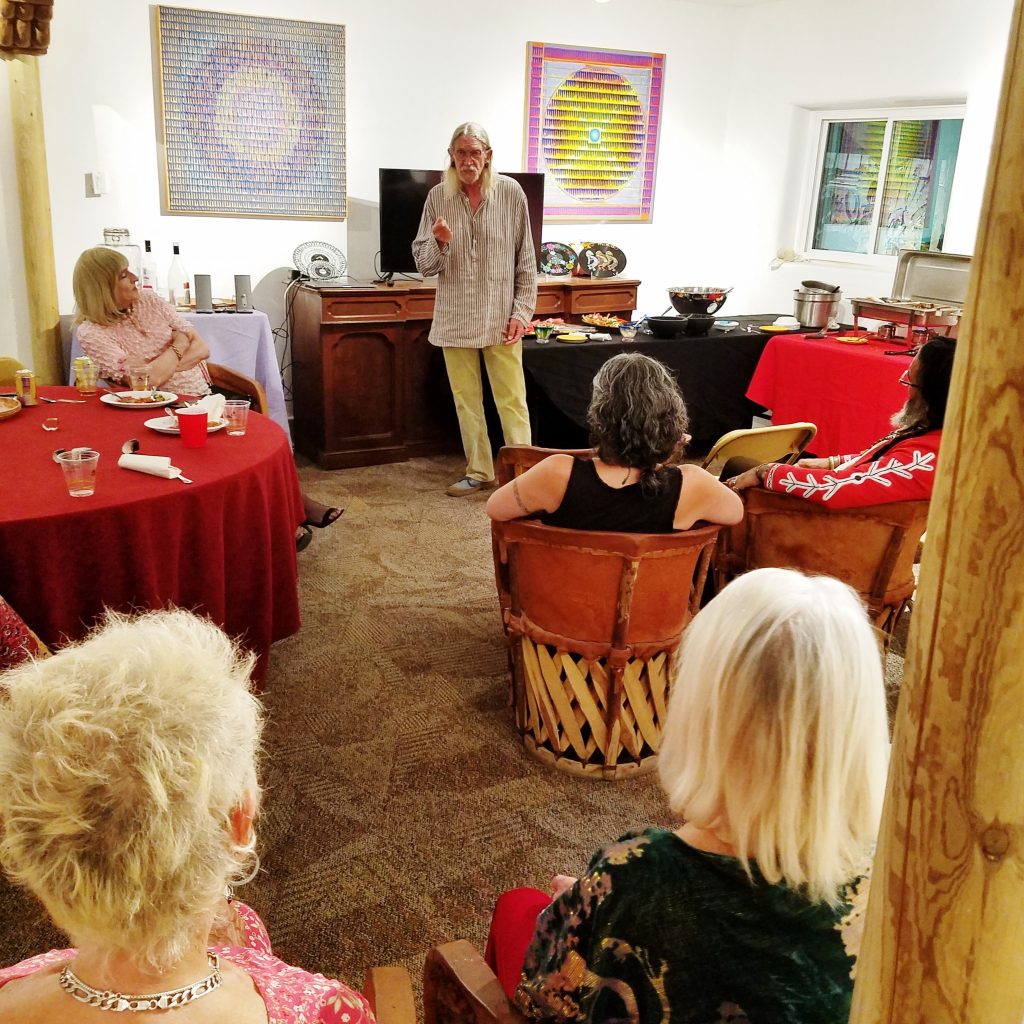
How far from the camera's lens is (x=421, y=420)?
535 centimetres

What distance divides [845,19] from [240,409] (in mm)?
5092

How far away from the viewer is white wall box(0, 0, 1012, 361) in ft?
15.6

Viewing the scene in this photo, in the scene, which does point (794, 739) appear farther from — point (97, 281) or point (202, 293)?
point (202, 293)

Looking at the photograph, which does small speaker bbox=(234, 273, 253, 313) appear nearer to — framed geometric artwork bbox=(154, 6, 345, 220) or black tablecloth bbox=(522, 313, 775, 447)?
framed geometric artwork bbox=(154, 6, 345, 220)

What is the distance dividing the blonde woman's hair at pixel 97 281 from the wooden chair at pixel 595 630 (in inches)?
74.3

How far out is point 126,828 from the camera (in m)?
0.84

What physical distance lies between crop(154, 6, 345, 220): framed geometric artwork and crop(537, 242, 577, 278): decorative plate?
4.16ft

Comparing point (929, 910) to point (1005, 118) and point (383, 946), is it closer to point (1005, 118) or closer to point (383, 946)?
point (1005, 118)

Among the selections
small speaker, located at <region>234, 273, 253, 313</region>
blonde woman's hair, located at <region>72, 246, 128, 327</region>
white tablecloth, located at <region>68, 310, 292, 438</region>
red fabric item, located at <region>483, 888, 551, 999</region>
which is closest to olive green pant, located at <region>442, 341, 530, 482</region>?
white tablecloth, located at <region>68, 310, 292, 438</region>

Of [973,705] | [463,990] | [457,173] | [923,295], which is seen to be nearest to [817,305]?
[923,295]

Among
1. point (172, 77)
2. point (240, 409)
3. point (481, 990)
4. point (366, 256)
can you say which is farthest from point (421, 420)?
point (481, 990)

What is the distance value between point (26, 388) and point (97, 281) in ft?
1.95

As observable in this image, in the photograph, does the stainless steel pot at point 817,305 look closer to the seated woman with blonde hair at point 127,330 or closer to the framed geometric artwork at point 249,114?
the framed geometric artwork at point 249,114

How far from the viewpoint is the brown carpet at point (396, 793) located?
196 centimetres
